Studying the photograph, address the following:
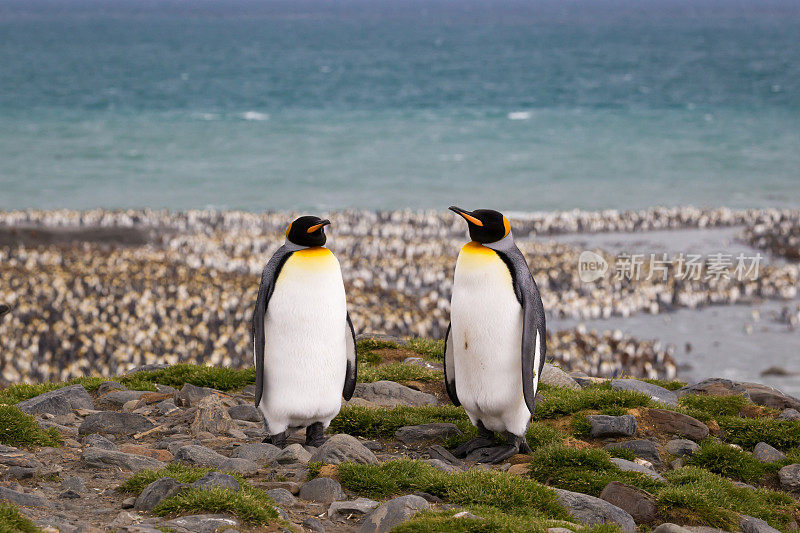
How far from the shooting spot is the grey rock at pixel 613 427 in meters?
6.56

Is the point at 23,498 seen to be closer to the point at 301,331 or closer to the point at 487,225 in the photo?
the point at 301,331

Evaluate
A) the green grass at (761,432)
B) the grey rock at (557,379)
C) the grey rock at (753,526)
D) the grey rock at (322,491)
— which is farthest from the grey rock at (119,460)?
the green grass at (761,432)

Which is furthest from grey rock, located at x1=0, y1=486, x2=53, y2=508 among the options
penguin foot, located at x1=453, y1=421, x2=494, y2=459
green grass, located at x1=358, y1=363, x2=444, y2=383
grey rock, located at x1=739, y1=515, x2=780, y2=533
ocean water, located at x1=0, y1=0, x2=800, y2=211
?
ocean water, located at x1=0, y1=0, x2=800, y2=211

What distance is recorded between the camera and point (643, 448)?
20.9ft

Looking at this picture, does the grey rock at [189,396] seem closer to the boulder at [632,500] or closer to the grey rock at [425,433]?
the grey rock at [425,433]

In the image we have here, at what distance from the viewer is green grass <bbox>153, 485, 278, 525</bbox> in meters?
4.61

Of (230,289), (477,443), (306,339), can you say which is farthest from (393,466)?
(230,289)

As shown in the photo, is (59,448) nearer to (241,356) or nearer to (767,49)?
(241,356)

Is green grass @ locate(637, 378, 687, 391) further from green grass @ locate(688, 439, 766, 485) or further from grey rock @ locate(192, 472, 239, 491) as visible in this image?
grey rock @ locate(192, 472, 239, 491)

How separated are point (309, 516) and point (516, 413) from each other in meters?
1.89

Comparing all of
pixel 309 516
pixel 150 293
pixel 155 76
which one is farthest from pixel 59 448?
pixel 155 76

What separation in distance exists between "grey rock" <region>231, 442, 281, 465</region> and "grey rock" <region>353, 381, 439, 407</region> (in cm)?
160

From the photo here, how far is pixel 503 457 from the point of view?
6133 mm

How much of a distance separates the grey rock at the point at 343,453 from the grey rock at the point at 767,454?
297cm
